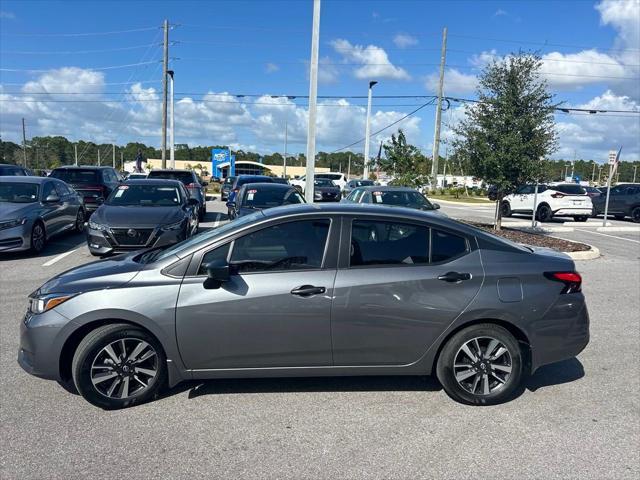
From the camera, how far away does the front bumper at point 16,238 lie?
9.29 meters

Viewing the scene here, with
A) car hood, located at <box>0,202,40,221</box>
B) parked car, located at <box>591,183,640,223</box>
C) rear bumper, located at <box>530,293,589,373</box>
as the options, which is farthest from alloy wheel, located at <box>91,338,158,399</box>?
parked car, located at <box>591,183,640,223</box>

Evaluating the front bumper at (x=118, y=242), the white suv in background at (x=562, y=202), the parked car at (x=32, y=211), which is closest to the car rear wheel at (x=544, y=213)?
the white suv in background at (x=562, y=202)

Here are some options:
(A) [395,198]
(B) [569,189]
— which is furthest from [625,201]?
(A) [395,198]

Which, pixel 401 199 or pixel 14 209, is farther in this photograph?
pixel 401 199

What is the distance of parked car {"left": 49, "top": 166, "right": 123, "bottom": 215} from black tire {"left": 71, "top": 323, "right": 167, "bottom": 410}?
12.5m

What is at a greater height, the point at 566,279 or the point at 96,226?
the point at 566,279

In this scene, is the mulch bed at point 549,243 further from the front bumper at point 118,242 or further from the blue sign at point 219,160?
the blue sign at point 219,160

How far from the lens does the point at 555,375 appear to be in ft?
15.3

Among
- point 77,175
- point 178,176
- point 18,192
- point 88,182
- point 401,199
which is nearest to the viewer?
point 18,192

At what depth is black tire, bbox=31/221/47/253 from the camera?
9.85 meters

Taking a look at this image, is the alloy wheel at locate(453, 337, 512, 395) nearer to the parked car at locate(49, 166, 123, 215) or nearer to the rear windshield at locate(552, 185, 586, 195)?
the parked car at locate(49, 166, 123, 215)

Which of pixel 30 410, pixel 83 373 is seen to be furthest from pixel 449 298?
pixel 30 410

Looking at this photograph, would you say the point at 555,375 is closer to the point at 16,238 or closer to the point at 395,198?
the point at 395,198

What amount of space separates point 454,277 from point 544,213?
18.8 metres
